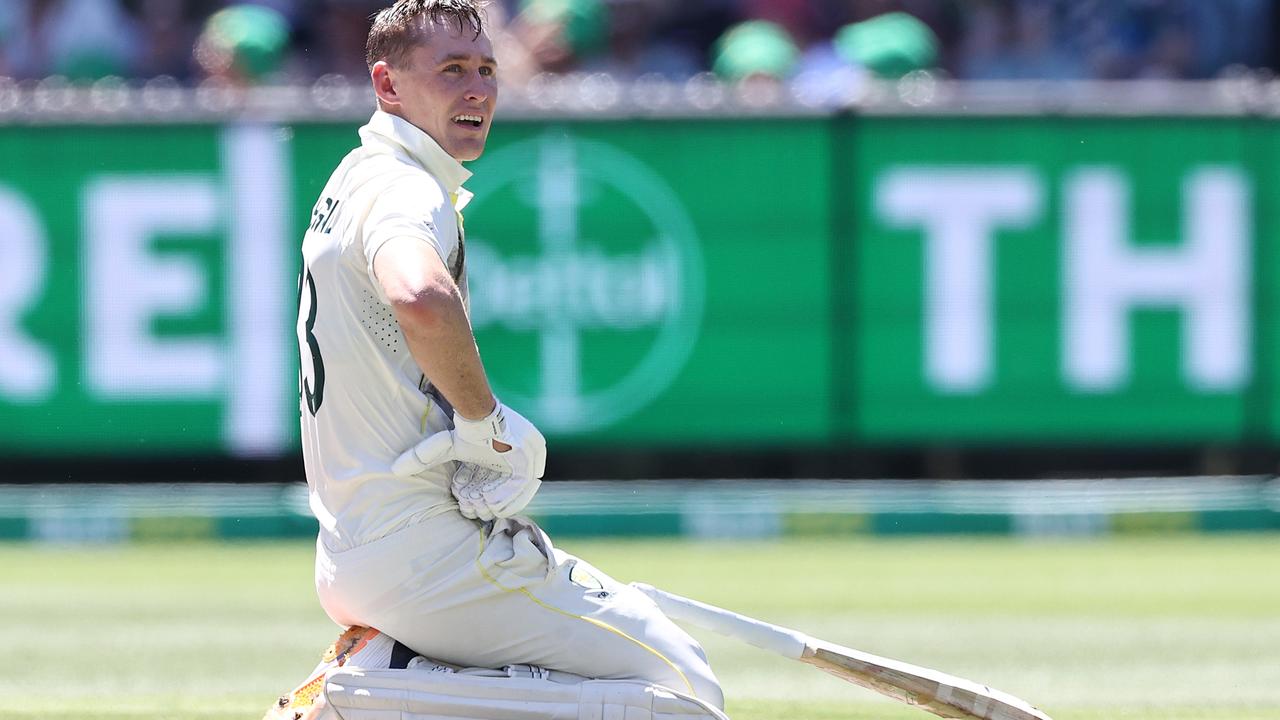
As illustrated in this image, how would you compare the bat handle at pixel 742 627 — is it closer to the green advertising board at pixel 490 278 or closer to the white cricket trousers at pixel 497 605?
the white cricket trousers at pixel 497 605

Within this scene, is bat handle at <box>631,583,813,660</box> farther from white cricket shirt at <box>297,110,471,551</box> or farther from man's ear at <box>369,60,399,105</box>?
man's ear at <box>369,60,399,105</box>

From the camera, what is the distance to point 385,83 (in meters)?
5.16

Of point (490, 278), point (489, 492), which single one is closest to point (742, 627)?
point (489, 492)

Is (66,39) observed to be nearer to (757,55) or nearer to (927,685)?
(757,55)

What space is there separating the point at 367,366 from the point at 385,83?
669 mm

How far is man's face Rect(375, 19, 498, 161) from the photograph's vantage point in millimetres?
5070

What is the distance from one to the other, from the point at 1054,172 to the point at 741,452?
2274mm

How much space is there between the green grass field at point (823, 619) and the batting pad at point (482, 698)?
1445 millimetres

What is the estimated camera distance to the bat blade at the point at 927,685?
Answer: 17.6ft

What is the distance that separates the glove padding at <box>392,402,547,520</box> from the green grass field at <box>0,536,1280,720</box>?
1721mm

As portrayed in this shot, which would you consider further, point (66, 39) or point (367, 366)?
point (66, 39)

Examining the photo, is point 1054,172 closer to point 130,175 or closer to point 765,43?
point 765,43

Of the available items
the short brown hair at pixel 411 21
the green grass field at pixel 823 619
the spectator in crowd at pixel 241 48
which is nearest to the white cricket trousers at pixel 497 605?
the short brown hair at pixel 411 21

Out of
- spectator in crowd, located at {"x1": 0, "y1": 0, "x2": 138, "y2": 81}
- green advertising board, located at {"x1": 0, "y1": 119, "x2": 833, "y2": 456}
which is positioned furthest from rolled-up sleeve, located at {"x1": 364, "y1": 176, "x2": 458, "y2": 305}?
spectator in crowd, located at {"x1": 0, "y1": 0, "x2": 138, "y2": 81}
